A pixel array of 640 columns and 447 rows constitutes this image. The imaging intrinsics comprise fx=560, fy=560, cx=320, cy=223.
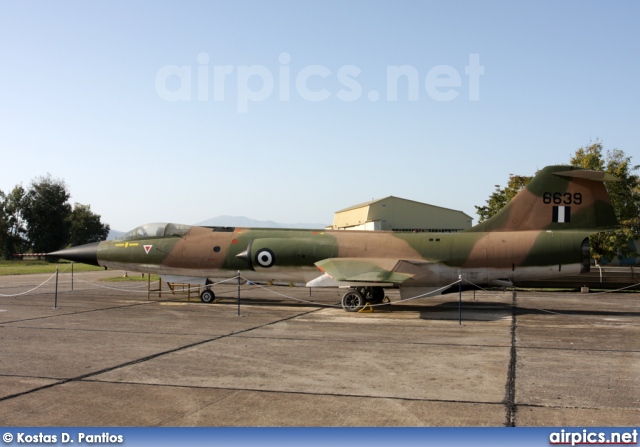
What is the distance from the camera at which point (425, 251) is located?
17047 millimetres

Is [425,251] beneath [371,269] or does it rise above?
above

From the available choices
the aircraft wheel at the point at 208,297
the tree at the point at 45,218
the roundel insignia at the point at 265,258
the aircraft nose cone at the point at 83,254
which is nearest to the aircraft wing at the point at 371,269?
the roundel insignia at the point at 265,258

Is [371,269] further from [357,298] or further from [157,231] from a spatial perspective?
[157,231]

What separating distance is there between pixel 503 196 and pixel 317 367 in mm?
32391

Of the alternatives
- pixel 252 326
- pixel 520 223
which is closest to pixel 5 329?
pixel 252 326

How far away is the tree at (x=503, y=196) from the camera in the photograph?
3603cm

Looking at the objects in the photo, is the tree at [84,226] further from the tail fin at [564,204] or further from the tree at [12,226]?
the tail fin at [564,204]

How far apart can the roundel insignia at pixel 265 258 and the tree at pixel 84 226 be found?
67.6 metres

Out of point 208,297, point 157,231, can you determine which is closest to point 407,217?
point 208,297

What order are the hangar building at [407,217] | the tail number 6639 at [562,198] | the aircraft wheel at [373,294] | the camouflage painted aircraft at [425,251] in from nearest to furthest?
the camouflage painted aircraft at [425,251] → the tail number 6639 at [562,198] → the aircraft wheel at [373,294] → the hangar building at [407,217]

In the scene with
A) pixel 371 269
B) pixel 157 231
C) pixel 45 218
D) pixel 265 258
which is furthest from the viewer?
pixel 45 218

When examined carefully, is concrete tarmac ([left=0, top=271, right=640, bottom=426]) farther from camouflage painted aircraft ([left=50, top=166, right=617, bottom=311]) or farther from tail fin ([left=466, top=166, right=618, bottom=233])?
tail fin ([left=466, top=166, right=618, bottom=233])

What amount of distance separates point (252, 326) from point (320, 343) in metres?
2.83

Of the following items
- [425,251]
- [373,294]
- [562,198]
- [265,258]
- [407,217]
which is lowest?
[373,294]
